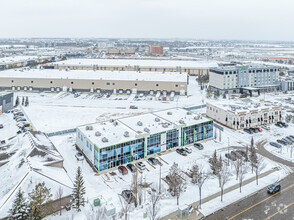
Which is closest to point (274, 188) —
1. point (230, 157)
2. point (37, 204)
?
point (230, 157)

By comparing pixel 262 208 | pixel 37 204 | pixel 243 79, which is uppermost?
pixel 243 79

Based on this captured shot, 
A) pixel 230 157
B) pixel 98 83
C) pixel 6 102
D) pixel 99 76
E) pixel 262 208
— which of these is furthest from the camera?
pixel 99 76

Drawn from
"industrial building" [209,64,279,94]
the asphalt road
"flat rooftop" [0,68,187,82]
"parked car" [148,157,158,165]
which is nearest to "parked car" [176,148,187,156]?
"parked car" [148,157,158,165]

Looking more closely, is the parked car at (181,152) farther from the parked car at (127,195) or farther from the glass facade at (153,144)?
the parked car at (127,195)

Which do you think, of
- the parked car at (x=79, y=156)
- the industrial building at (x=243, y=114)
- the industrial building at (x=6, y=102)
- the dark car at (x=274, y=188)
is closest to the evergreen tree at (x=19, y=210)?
the parked car at (x=79, y=156)

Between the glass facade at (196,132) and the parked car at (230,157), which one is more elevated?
the glass facade at (196,132)

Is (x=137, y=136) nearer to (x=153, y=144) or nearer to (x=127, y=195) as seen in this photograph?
(x=153, y=144)

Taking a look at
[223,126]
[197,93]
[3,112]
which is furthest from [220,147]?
[3,112]

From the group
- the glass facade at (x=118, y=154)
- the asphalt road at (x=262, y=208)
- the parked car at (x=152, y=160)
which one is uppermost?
the glass facade at (x=118, y=154)
